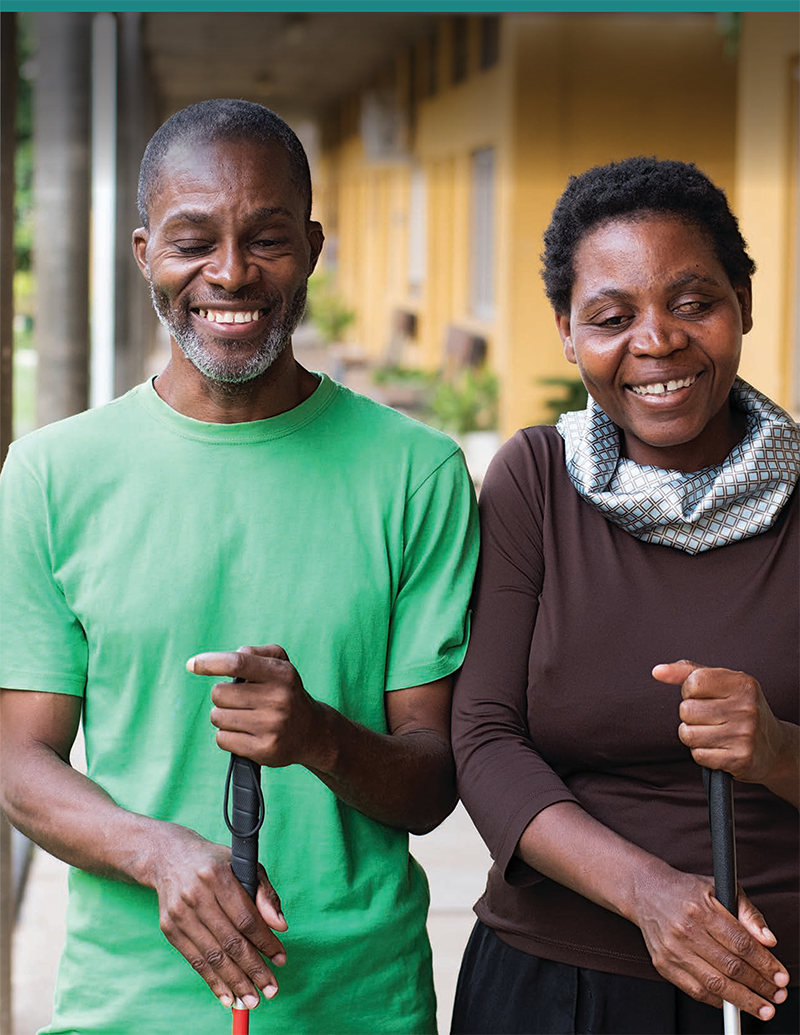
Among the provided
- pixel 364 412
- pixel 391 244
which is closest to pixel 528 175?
pixel 391 244

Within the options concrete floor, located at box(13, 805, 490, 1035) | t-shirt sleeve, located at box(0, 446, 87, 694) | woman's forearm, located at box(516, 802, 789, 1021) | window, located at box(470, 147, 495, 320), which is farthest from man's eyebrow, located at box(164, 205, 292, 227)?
window, located at box(470, 147, 495, 320)

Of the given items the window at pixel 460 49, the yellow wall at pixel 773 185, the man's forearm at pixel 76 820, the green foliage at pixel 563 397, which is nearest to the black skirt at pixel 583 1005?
the man's forearm at pixel 76 820

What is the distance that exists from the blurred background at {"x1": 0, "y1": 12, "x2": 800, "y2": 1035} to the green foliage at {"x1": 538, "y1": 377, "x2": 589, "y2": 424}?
3cm

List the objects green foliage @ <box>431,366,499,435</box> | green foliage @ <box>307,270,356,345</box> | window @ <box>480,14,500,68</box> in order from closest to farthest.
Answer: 1. green foliage @ <box>431,366,499,435</box>
2. window @ <box>480,14,500,68</box>
3. green foliage @ <box>307,270,356,345</box>

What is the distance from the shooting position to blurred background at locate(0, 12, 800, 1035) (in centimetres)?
631

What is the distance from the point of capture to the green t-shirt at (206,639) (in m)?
2.04

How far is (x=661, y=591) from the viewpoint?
213 cm

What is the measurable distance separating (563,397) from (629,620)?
34.9 feet

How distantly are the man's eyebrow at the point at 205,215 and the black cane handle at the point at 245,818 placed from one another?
2.11 feet

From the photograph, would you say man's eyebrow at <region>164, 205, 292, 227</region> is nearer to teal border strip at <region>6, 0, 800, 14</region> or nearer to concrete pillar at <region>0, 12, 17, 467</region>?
teal border strip at <region>6, 0, 800, 14</region>

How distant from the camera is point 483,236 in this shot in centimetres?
1572

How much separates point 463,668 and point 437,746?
4.7 inches

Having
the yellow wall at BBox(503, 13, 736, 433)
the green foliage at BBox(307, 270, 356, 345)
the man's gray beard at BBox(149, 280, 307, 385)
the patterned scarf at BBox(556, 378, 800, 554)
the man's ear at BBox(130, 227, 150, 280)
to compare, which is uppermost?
the yellow wall at BBox(503, 13, 736, 433)

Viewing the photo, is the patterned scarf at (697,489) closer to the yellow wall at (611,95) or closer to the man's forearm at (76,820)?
the man's forearm at (76,820)
